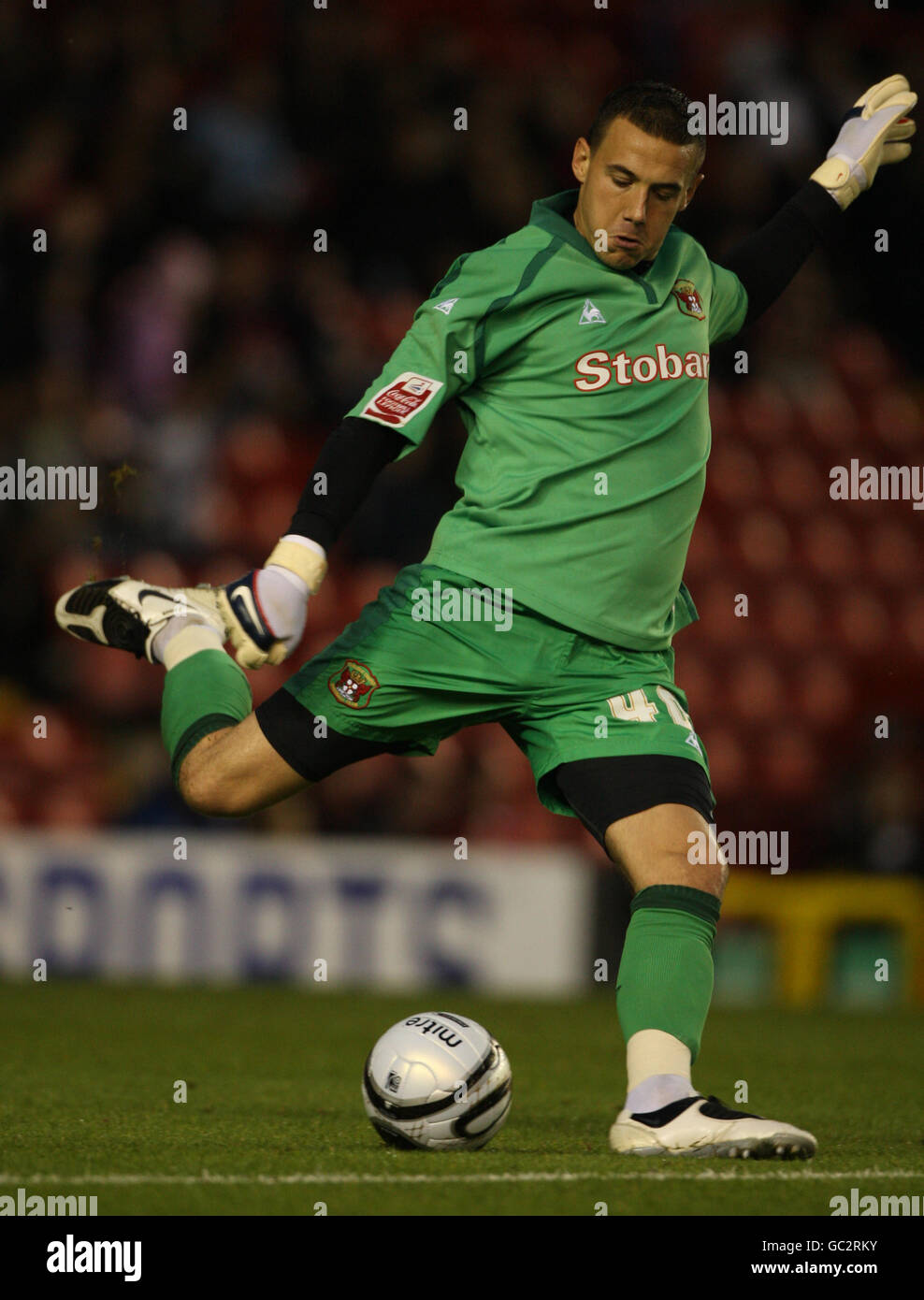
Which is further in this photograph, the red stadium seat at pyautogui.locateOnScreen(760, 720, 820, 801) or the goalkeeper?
the red stadium seat at pyautogui.locateOnScreen(760, 720, 820, 801)

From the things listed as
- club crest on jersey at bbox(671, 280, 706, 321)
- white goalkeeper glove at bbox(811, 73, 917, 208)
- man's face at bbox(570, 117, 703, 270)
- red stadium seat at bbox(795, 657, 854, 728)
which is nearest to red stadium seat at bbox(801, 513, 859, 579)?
red stadium seat at bbox(795, 657, 854, 728)

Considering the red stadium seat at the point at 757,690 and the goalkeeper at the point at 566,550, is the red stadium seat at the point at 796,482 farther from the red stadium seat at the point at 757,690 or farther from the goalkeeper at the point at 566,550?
the goalkeeper at the point at 566,550

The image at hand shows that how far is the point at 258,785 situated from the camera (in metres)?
4.10

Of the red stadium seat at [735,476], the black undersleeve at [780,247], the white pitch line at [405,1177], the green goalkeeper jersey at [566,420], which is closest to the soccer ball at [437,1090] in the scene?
the white pitch line at [405,1177]

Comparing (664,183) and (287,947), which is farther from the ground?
(664,183)

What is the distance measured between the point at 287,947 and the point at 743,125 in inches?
288

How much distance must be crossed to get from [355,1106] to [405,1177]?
1.38 metres

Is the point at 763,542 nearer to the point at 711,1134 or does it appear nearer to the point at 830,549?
the point at 830,549

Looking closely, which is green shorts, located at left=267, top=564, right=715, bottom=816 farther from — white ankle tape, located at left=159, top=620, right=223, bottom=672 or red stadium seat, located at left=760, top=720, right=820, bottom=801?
red stadium seat, located at left=760, top=720, right=820, bottom=801

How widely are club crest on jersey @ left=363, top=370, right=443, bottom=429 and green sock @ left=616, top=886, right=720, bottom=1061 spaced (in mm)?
1038

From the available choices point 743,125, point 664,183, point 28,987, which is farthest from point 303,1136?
point 743,125

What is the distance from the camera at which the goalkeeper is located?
393 cm

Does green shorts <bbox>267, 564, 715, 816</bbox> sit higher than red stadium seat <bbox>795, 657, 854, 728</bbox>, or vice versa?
red stadium seat <bbox>795, 657, 854, 728</bbox>

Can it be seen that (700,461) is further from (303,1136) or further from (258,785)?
(303,1136)
